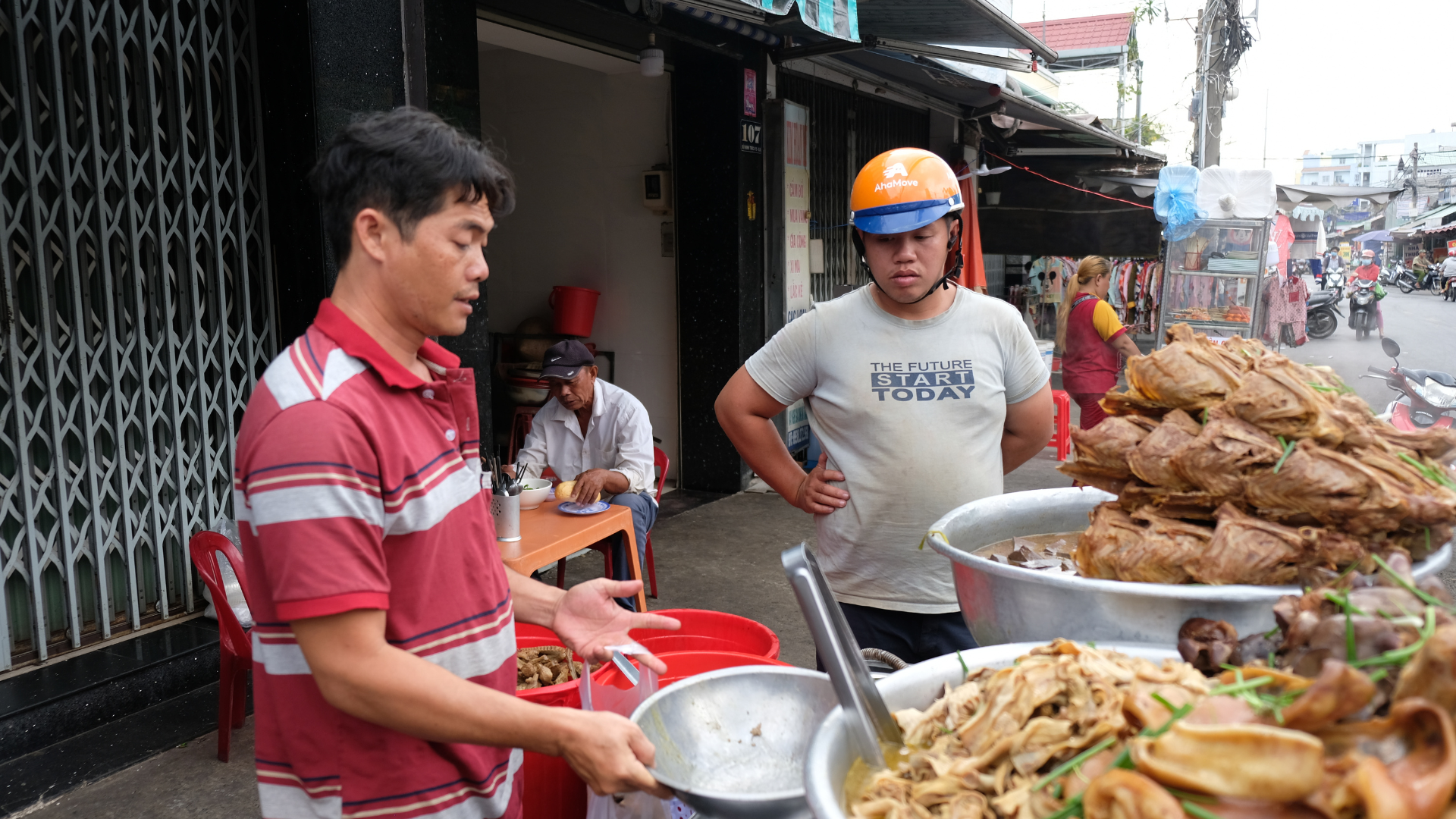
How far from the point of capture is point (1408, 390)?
7.48 m

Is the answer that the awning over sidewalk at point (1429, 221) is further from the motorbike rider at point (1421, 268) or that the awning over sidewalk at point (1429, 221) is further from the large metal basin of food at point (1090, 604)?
the large metal basin of food at point (1090, 604)

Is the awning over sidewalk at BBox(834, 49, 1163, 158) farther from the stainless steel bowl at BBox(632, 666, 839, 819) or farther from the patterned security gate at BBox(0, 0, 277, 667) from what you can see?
the stainless steel bowl at BBox(632, 666, 839, 819)

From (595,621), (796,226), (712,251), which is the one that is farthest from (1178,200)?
(595,621)

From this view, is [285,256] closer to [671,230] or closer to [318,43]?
[318,43]

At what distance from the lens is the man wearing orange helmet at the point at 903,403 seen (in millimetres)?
2639

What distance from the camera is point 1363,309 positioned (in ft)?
77.4

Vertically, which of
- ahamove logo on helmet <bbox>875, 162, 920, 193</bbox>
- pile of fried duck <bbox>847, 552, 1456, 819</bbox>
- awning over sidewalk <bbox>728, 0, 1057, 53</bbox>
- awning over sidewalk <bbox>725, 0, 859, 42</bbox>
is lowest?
pile of fried duck <bbox>847, 552, 1456, 819</bbox>

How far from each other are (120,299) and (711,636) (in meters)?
3.12

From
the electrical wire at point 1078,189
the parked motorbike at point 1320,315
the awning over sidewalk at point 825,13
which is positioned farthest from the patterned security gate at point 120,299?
the parked motorbike at point 1320,315

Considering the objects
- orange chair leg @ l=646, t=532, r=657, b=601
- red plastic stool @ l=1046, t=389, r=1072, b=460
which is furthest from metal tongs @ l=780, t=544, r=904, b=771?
red plastic stool @ l=1046, t=389, r=1072, b=460

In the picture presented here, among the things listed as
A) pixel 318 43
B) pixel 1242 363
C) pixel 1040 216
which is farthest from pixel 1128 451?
pixel 1040 216

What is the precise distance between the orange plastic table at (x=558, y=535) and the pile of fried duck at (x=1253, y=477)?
2285 mm

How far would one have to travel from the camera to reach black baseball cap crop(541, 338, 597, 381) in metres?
4.93

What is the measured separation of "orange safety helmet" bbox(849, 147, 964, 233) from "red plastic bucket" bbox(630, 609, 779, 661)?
3.88 feet
